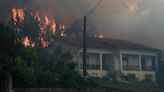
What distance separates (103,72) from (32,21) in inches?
455

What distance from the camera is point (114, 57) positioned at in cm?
5600

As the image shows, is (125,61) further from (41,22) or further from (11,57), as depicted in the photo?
(11,57)

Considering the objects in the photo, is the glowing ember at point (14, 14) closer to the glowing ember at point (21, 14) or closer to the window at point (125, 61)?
the glowing ember at point (21, 14)

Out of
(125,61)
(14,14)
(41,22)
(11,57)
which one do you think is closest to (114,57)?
(125,61)

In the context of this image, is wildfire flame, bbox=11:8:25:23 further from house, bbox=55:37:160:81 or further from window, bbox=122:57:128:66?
window, bbox=122:57:128:66

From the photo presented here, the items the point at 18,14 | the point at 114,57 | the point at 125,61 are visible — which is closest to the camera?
the point at 114,57

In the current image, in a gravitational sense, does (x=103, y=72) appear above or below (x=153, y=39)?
below

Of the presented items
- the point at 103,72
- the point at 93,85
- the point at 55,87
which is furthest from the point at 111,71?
the point at 55,87

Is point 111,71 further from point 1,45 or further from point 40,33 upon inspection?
point 1,45

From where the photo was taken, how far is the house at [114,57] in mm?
53625

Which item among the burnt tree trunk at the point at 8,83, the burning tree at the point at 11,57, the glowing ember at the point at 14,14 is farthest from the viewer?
the glowing ember at the point at 14,14

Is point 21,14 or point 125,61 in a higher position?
point 21,14

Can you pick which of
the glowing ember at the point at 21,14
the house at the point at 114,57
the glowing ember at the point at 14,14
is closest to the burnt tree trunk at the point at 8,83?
the house at the point at 114,57

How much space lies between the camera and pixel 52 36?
2329 inches
